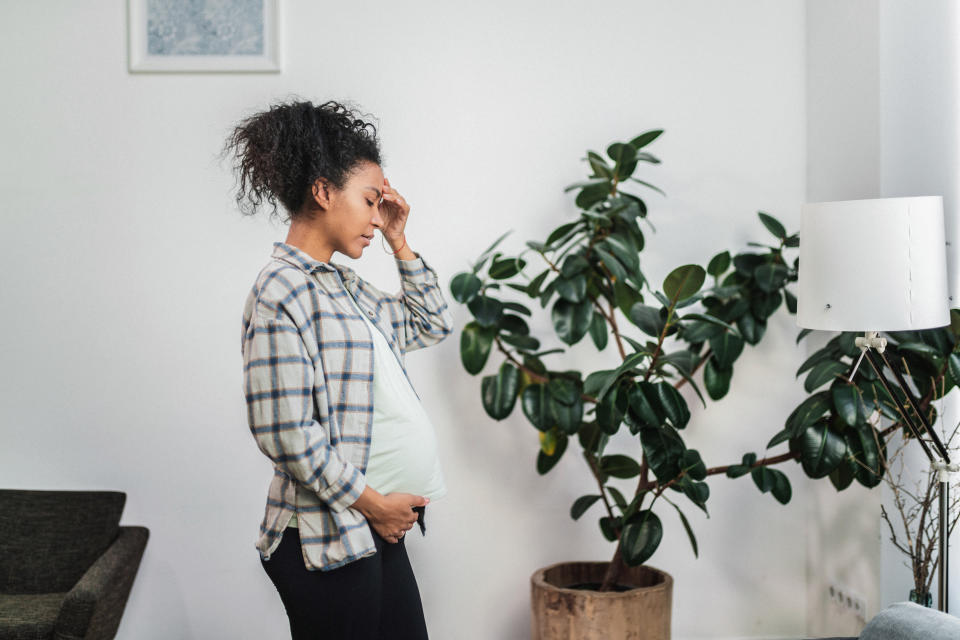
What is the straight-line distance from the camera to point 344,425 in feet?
4.62

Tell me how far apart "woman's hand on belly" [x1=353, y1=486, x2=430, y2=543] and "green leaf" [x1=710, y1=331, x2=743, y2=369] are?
1265 mm

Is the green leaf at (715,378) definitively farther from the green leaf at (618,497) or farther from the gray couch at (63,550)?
the gray couch at (63,550)

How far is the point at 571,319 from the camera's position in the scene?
2402 millimetres

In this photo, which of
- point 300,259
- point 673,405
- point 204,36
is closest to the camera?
point 300,259

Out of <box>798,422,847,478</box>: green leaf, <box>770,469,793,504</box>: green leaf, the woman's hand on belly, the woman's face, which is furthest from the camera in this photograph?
<box>770,469,793,504</box>: green leaf

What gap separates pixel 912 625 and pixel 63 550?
2348 millimetres

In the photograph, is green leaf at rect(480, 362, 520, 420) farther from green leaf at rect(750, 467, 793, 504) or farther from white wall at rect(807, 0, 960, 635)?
white wall at rect(807, 0, 960, 635)

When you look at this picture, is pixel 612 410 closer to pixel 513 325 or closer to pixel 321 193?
pixel 513 325

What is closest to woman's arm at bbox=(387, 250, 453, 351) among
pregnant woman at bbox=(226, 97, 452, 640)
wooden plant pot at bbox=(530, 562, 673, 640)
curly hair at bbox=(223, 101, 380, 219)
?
pregnant woman at bbox=(226, 97, 452, 640)

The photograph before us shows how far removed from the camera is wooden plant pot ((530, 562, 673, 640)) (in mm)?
2299

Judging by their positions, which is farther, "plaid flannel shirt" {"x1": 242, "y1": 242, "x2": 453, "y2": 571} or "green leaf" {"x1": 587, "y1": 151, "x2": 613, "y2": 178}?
"green leaf" {"x1": 587, "y1": 151, "x2": 613, "y2": 178}

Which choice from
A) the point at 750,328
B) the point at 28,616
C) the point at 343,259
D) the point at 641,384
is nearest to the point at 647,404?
the point at 641,384

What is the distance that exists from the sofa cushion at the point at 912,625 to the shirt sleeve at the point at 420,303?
39.5 inches

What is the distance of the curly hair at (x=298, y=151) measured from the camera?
1.46 m
